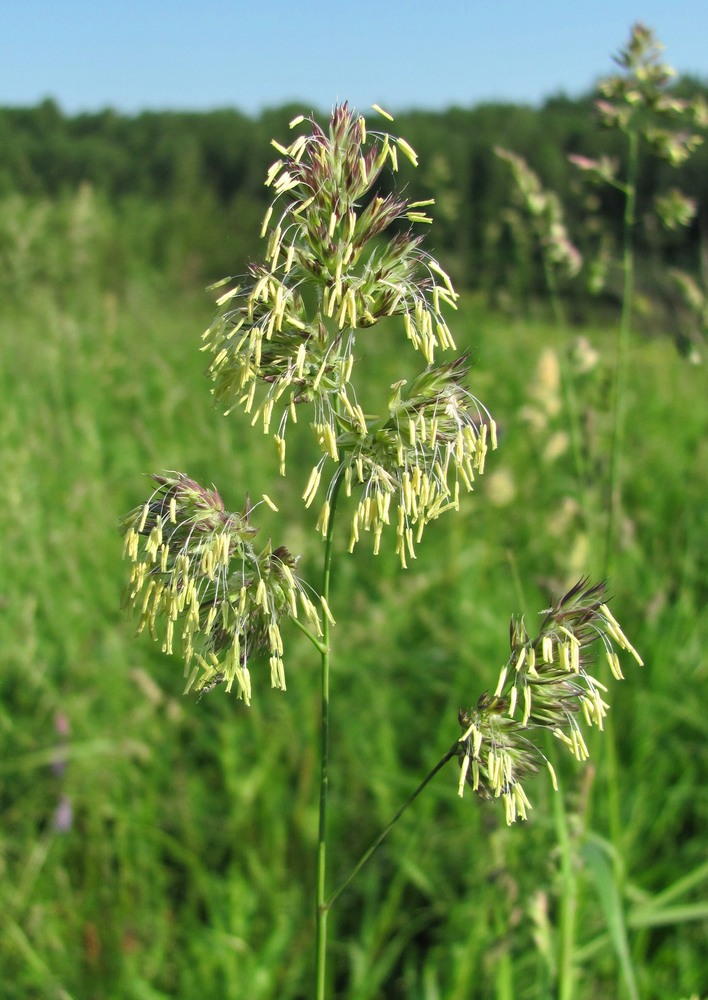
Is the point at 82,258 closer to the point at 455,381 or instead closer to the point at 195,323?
the point at 195,323

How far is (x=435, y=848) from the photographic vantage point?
9.52 feet

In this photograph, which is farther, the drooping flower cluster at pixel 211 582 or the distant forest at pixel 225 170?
the distant forest at pixel 225 170

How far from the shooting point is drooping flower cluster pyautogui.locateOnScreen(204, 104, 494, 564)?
1152 millimetres

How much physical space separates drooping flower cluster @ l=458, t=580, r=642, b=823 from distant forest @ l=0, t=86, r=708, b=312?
21.4ft

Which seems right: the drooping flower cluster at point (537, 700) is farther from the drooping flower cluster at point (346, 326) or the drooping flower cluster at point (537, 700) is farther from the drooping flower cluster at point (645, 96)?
the drooping flower cluster at point (645, 96)

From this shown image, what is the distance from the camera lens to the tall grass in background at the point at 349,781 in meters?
2.46

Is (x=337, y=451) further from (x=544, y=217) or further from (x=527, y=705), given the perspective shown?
(x=544, y=217)

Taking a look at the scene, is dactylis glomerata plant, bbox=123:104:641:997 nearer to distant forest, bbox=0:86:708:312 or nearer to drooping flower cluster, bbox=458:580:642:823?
drooping flower cluster, bbox=458:580:642:823

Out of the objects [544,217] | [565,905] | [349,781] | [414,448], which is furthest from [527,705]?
[544,217]

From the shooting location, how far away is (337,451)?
1178 millimetres

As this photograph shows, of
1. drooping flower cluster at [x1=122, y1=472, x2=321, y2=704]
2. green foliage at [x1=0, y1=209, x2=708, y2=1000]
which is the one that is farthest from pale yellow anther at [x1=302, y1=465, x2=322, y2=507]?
green foliage at [x1=0, y1=209, x2=708, y2=1000]

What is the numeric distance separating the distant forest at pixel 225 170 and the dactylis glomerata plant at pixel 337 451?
6.48 meters

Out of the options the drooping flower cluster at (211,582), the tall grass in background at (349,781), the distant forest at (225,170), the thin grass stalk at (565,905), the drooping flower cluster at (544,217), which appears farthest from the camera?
the distant forest at (225,170)

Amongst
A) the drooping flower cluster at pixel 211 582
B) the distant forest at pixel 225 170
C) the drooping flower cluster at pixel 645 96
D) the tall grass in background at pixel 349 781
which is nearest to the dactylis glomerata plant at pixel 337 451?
the drooping flower cluster at pixel 211 582
